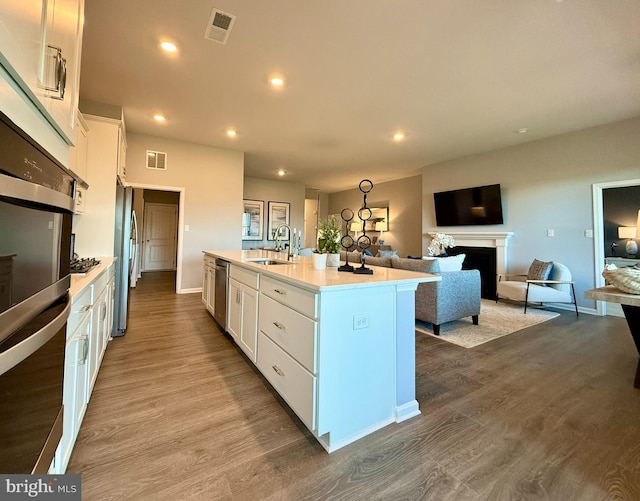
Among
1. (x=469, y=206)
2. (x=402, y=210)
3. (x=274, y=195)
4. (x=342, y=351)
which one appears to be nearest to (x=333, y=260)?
(x=342, y=351)

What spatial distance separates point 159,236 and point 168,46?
6823 mm

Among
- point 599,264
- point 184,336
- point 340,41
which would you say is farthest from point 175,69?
point 599,264

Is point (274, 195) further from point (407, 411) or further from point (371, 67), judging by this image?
point (407, 411)

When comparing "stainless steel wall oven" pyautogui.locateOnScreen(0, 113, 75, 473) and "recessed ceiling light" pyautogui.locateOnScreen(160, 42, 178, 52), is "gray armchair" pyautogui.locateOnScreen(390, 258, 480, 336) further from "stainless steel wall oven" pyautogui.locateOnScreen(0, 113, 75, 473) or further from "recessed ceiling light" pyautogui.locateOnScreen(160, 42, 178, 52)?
"recessed ceiling light" pyautogui.locateOnScreen(160, 42, 178, 52)

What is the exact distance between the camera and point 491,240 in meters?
5.45

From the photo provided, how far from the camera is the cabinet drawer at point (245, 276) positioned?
2189 millimetres

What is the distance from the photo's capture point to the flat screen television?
534cm

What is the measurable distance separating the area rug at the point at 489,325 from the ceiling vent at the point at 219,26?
362cm

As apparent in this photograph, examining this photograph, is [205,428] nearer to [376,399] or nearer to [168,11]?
[376,399]

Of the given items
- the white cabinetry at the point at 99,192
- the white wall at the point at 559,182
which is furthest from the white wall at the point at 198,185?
the white wall at the point at 559,182

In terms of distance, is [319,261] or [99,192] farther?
[99,192]

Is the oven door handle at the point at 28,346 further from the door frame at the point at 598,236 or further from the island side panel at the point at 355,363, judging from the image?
the door frame at the point at 598,236

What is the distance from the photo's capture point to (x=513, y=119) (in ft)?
13.1

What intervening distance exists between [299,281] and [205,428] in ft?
3.32
